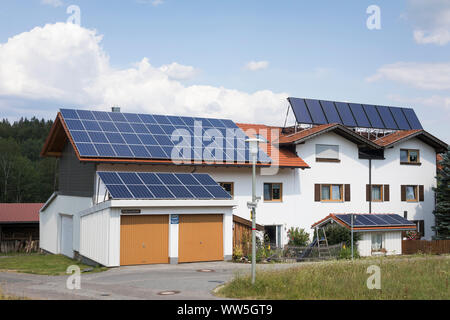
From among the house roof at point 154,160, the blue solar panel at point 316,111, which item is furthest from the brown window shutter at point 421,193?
the house roof at point 154,160

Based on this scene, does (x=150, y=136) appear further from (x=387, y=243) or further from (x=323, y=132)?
(x=387, y=243)

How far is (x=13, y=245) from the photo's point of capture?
137ft

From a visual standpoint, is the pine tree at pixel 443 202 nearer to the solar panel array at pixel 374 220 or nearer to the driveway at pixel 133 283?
the solar panel array at pixel 374 220

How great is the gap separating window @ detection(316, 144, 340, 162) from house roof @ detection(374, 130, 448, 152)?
3.26 m

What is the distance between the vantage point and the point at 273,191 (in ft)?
Result: 103

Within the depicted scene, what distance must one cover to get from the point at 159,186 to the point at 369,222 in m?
12.8

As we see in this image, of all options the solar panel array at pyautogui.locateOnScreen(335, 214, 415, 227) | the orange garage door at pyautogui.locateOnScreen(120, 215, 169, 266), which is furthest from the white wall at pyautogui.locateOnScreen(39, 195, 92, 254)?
the solar panel array at pyautogui.locateOnScreen(335, 214, 415, 227)

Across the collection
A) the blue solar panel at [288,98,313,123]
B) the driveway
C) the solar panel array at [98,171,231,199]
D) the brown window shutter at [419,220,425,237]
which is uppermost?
the blue solar panel at [288,98,313,123]

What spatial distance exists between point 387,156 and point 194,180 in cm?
1577

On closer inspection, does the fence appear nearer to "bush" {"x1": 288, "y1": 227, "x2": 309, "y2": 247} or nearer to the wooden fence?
"bush" {"x1": 288, "y1": 227, "x2": 309, "y2": 247}

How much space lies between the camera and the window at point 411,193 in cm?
3647

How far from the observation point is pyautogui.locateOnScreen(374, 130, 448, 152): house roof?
35.2 metres

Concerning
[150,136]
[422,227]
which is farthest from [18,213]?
[422,227]

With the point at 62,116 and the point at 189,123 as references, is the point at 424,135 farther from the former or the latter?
the point at 62,116
